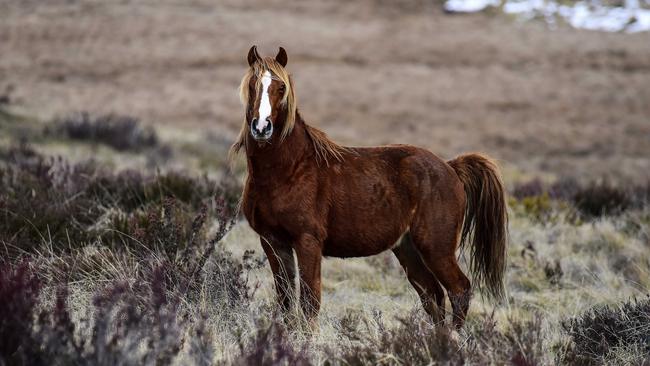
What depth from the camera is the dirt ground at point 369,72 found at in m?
27.2

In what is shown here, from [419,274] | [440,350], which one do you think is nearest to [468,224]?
[419,274]

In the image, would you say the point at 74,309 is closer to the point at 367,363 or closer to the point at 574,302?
the point at 367,363

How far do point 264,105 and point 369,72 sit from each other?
3387cm

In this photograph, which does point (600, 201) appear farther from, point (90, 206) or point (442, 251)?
point (90, 206)

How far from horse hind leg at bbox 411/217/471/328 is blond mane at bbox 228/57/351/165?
73 centimetres

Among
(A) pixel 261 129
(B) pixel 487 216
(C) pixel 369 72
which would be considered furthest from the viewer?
(C) pixel 369 72

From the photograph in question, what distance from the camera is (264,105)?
12.9 ft

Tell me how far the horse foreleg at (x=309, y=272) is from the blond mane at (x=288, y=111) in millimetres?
562

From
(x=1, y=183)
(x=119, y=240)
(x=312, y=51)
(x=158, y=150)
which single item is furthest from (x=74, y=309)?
(x=312, y=51)

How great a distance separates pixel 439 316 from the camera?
4.65 metres

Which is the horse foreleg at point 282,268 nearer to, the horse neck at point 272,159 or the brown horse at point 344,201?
the brown horse at point 344,201

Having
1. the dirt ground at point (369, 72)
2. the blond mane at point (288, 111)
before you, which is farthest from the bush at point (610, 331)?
the dirt ground at point (369, 72)

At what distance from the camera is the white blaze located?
3836 mm

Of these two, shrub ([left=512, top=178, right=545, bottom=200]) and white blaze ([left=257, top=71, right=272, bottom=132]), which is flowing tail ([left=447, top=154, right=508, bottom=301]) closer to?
white blaze ([left=257, top=71, right=272, bottom=132])
